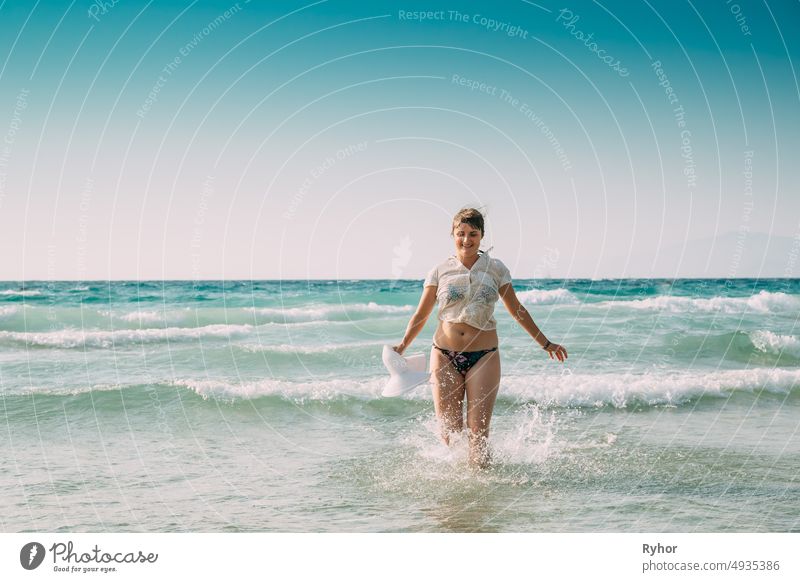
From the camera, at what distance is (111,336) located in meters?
17.7

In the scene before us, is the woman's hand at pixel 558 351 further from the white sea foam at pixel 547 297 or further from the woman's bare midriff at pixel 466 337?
the white sea foam at pixel 547 297

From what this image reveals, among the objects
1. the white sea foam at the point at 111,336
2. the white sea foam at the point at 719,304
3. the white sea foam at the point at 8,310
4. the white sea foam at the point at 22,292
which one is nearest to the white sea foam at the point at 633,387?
the white sea foam at the point at 111,336

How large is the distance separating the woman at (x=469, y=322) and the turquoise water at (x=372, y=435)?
74 centimetres

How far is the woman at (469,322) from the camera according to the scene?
19.5ft

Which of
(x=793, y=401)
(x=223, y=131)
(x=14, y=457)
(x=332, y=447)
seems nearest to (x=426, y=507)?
(x=332, y=447)

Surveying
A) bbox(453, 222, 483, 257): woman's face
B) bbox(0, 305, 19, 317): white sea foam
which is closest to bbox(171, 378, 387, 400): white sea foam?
bbox(453, 222, 483, 257): woman's face

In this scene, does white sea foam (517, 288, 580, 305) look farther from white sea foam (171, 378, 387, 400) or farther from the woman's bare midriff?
the woman's bare midriff

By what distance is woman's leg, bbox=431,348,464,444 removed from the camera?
6.13m

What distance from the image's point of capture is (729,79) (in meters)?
10.2

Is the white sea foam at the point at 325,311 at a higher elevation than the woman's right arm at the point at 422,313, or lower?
lower

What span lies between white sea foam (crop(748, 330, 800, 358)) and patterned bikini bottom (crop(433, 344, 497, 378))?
1213cm

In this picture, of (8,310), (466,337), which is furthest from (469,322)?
(8,310)

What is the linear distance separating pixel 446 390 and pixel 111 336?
46.1 ft
